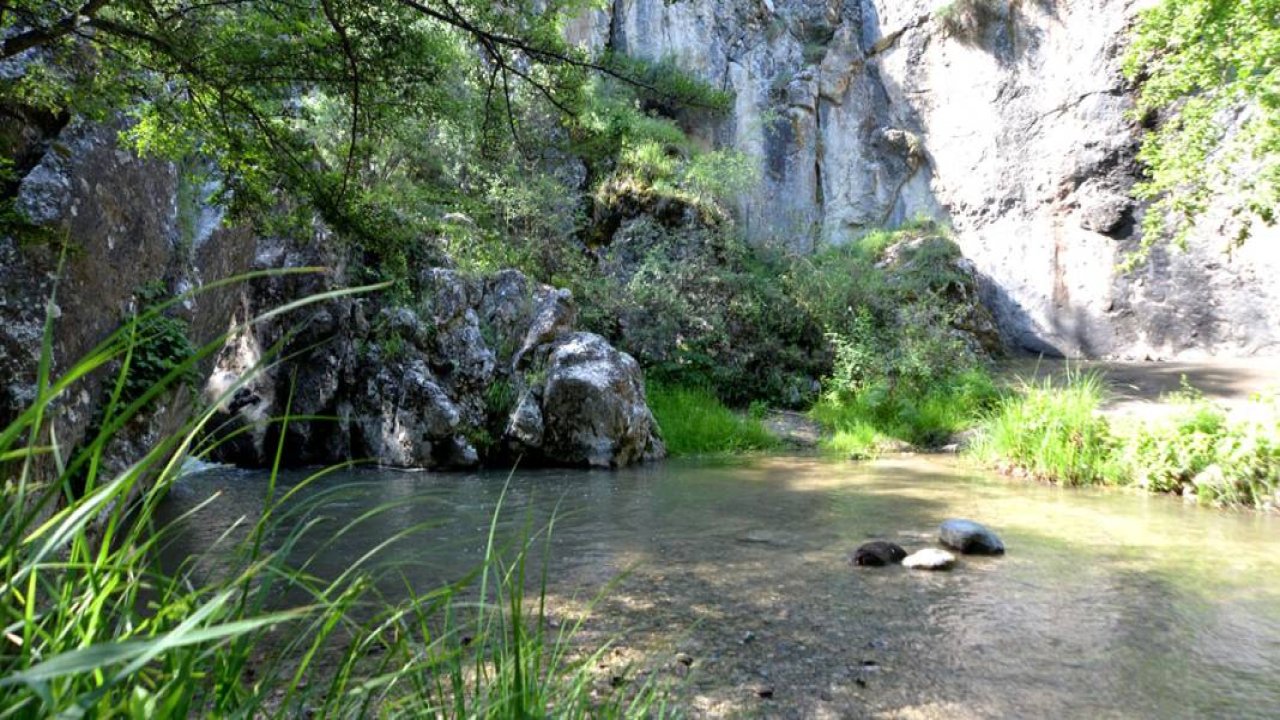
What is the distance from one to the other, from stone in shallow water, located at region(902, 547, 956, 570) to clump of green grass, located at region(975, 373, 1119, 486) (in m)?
3.74

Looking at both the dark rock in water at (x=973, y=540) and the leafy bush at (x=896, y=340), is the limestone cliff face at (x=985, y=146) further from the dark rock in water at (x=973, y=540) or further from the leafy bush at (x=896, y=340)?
the dark rock in water at (x=973, y=540)

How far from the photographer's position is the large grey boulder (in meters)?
9.43

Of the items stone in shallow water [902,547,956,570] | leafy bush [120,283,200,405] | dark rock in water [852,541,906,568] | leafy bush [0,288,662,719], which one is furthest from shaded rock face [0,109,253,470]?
stone in shallow water [902,547,956,570]

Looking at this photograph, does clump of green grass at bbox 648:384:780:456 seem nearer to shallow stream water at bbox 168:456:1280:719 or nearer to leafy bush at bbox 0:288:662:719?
shallow stream water at bbox 168:456:1280:719

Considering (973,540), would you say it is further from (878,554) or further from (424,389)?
(424,389)

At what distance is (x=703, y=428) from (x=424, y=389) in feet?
12.9

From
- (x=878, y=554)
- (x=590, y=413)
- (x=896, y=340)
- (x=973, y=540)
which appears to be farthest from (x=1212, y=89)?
(x=590, y=413)

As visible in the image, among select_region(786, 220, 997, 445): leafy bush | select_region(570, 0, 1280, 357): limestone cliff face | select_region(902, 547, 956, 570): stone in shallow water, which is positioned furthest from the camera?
select_region(570, 0, 1280, 357): limestone cliff face

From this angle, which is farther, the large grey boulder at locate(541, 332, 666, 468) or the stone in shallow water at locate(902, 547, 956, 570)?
the large grey boulder at locate(541, 332, 666, 468)

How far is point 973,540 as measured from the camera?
16.6ft

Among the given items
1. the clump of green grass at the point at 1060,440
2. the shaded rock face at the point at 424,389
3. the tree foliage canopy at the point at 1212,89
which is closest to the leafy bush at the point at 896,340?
the clump of green grass at the point at 1060,440

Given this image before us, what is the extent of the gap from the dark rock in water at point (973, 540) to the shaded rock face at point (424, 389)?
4.89m

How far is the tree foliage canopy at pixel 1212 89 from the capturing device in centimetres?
673

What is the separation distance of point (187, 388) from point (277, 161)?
2268 millimetres
